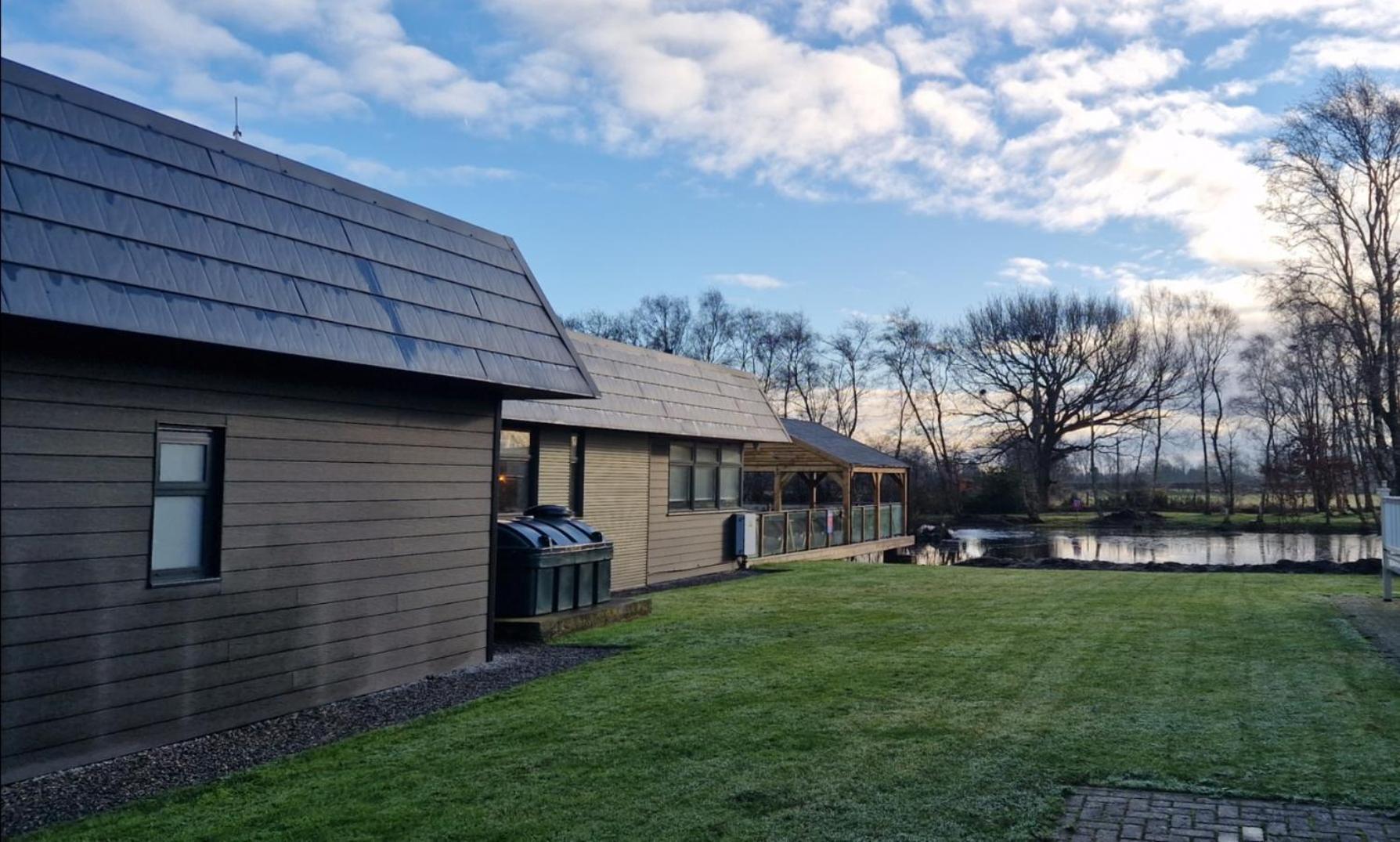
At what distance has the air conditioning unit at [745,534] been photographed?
20.8 metres

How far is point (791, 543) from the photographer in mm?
23688

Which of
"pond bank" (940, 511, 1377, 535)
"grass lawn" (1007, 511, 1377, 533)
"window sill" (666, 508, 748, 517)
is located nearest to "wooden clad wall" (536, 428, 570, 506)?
"window sill" (666, 508, 748, 517)

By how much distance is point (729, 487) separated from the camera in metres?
21.2

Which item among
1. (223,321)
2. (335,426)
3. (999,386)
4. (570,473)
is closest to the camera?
(223,321)

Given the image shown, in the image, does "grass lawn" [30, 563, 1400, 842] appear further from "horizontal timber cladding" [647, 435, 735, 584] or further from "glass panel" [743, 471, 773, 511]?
"glass panel" [743, 471, 773, 511]

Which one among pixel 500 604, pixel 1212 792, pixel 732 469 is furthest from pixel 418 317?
pixel 732 469

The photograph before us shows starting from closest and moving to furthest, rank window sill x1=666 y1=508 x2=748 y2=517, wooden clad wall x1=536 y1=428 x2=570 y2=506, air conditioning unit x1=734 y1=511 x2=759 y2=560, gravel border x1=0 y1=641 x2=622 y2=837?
1. gravel border x1=0 y1=641 x2=622 y2=837
2. wooden clad wall x1=536 y1=428 x2=570 y2=506
3. window sill x1=666 y1=508 x2=748 y2=517
4. air conditioning unit x1=734 y1=511 x2=759 y2=560

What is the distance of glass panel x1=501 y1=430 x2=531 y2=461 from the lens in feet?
46.0

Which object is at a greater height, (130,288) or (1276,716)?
(130,288)

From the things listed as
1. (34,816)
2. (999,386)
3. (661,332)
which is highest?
(661,332)

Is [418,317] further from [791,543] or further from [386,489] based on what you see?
[791,543]

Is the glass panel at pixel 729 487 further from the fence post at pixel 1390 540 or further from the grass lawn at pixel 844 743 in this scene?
the fence post at pixel 1390 540

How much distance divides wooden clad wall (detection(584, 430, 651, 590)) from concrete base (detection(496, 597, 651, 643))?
3795 mm

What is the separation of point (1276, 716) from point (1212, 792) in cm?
213
